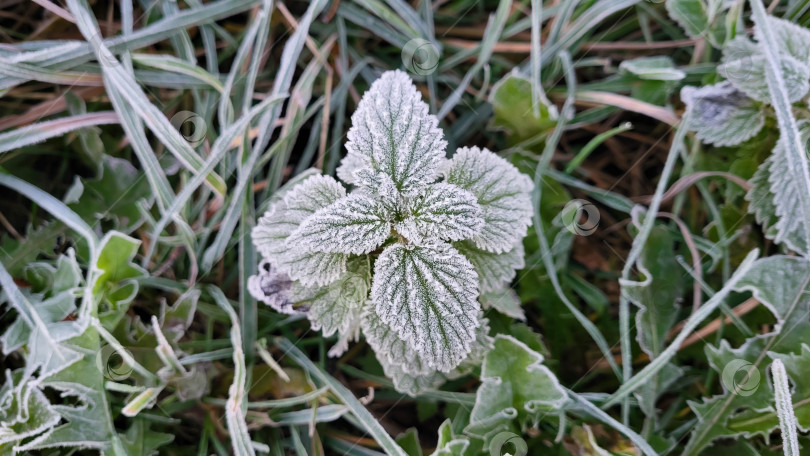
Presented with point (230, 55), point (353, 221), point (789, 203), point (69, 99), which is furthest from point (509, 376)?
point (69, 99)

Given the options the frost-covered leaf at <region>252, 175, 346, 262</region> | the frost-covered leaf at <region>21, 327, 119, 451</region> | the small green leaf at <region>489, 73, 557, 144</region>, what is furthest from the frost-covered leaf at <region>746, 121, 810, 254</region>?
the frost-covered leaf at <region>21, 327, 119, 451</region>

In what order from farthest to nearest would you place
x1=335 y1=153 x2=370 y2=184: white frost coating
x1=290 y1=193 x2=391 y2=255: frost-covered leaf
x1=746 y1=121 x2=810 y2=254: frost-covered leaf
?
x1=746 y1=121 x2=810 y2=254: frost-covered leaf < x1=335 y1=153 x2=370 y2=184: white frost coating < x1=290 y1=193 x2=391 y2=255: frost-covered leaf

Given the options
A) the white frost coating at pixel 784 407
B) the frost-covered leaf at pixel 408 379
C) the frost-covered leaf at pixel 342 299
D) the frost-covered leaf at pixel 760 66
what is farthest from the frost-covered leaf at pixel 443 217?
the frost-covered leaf at pixel 760 66

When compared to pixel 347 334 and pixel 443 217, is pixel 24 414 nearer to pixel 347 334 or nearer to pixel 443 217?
pixel 347 334

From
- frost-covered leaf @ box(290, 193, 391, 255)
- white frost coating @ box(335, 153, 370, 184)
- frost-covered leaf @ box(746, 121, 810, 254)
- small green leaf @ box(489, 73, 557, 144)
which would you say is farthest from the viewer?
small green leaf @ box(489, 73, 557, 144)

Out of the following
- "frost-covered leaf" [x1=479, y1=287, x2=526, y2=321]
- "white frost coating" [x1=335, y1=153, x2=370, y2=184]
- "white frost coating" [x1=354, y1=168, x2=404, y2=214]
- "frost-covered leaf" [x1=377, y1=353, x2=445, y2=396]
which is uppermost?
"white frost coating" [x1=335, y1=153, x2=370, y2=184]

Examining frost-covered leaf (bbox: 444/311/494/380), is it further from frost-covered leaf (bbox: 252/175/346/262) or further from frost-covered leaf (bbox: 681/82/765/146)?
frost-covered leaf (bbox: 681/82/765/146)
